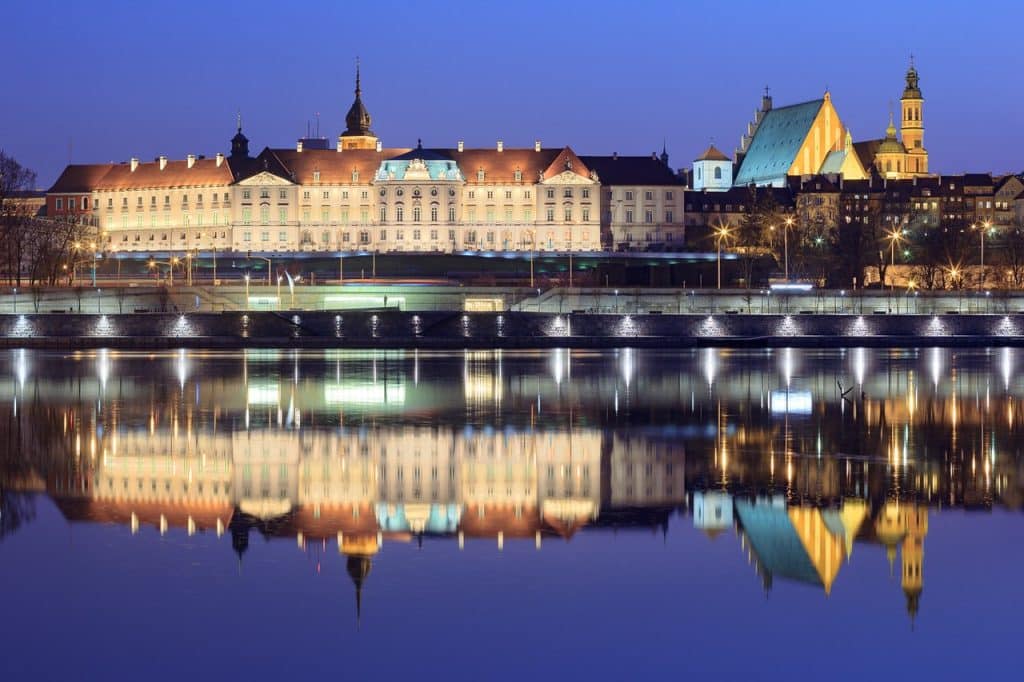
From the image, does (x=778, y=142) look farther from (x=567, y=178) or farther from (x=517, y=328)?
(x=517, y=328)

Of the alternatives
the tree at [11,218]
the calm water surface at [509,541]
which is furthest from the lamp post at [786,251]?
the calm water surface at [509,541]

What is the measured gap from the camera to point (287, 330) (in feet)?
263

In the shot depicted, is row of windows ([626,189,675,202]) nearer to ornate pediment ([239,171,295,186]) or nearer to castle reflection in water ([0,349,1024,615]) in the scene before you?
ornate pediment ([239,171,295,186])

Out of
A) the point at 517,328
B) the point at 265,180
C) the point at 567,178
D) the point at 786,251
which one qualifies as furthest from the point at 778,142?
the point at 517,328

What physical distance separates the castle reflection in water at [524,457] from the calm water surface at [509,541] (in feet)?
0.29

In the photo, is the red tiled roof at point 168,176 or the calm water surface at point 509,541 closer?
the calm water surface at point 509,541

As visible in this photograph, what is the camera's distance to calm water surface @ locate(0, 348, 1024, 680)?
13.5 m

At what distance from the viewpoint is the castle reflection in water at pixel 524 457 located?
747 inches

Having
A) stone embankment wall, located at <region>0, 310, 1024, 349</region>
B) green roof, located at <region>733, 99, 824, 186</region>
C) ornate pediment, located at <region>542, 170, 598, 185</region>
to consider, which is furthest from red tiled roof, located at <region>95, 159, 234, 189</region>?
stone embankment wall, located at <region>0, 310, 1024, 349</region>

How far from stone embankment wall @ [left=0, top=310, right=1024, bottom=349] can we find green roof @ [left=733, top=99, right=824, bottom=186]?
109 metres

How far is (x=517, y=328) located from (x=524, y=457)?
5451cm

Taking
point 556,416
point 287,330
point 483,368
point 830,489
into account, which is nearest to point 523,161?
point 287,330

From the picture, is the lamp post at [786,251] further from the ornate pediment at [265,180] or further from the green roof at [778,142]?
the green roof at [778,142]

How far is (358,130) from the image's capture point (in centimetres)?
17588
